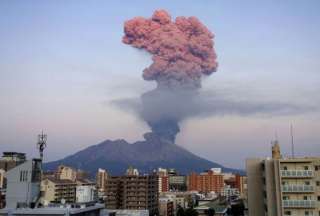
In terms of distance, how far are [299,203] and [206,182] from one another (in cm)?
8323

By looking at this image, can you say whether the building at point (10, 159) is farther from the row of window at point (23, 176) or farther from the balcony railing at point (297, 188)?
the balcony railing at point (297, 188)

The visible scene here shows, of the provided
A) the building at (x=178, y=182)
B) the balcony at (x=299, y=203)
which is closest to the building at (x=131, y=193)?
the balcony at (x=299, y=203)

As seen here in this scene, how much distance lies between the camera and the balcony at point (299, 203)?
1752cm

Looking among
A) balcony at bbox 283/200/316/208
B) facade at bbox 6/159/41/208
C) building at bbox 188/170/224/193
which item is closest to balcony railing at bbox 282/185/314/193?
balcony at bbox 283/200/316/208

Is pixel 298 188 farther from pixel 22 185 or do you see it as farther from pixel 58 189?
pixel 58 189

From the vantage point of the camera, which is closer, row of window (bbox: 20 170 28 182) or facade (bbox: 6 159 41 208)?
facade (bbox: 6 159 41 208)

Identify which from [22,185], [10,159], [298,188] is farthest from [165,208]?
[22,185]

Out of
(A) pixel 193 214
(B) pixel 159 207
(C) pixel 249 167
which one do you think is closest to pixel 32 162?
(C) pixel 249 167

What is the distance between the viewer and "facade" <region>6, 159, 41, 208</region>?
15.7 metres

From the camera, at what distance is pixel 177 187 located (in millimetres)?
104750

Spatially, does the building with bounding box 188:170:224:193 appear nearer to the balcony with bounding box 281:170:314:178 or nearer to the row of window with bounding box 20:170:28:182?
the balcony with bounding box 281:170:314:178

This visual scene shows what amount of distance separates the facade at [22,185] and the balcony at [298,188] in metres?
11.7

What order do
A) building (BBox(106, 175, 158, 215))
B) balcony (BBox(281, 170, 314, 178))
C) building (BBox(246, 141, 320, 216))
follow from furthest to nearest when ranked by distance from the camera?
building (BBox(106, 175, 158, 215))
balcony (BBox(281, 170, 314, 178))
building (BBox(246, 141, 320, 216))

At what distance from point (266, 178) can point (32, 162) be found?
36.8 ft
